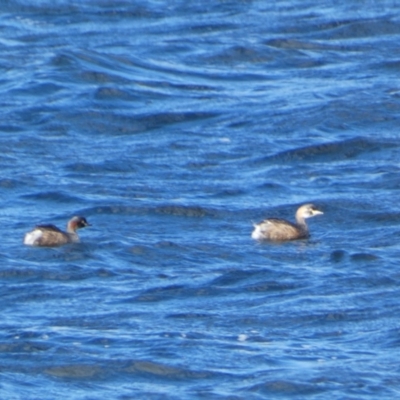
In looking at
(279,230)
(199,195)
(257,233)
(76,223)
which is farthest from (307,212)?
(76,223)

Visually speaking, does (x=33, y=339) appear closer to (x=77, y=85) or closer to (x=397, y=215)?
(x=397, y=215)

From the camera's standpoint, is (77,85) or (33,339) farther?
(77,85)

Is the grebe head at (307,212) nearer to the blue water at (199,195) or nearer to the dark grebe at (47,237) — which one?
the blue water at (199,195)

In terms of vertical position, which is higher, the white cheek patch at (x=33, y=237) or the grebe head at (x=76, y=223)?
the grebe head at (x=76, y=223)

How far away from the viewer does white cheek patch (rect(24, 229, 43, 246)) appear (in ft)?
48.2

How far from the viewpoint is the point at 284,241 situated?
15.3 m

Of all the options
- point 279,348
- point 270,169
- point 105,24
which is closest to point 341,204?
point 270,169

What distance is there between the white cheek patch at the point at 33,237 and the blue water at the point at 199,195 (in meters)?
0.08

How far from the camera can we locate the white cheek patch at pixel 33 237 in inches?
579

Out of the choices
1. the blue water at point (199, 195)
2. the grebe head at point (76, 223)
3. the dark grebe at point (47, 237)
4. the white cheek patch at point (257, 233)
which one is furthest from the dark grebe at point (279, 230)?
the dark grebe at point (47, 237)

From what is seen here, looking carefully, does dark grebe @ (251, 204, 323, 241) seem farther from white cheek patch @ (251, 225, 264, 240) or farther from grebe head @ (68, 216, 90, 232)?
grebe head @ (68, 216, 90, 232)

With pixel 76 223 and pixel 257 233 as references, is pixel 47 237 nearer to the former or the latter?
pixel 76 223

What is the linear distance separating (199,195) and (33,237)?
9.81 feet

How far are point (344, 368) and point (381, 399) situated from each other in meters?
0.56
